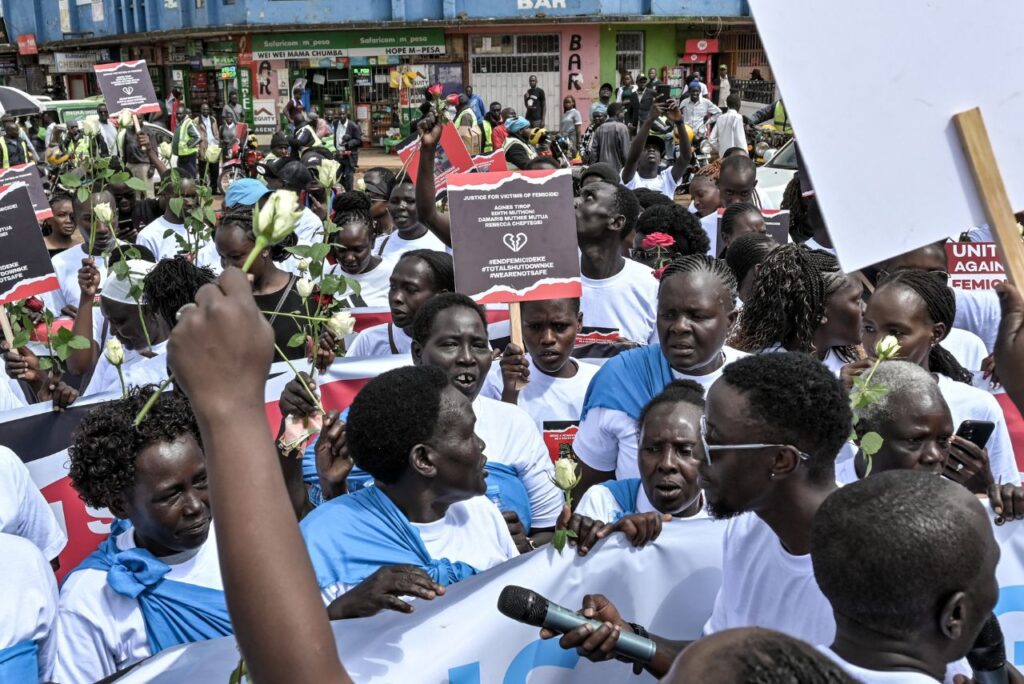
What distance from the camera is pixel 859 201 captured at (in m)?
2.16

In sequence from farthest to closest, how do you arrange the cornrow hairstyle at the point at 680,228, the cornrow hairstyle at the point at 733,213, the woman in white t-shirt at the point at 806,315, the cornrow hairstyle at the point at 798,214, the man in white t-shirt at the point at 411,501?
the cornrow hairstyle at the point at 798,214 < the cornrow hairstyle at the point at 680,228 < the cornrow hairstyle at the point at 733,213 < the woman in white t-shirt at the point at 806,315 < the man in white t-shirt at the point at 411,501

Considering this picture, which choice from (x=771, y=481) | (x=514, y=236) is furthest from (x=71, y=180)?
(x=771, y=481)

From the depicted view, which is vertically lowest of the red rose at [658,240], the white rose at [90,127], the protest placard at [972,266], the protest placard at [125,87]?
the protest placard at [972,266]

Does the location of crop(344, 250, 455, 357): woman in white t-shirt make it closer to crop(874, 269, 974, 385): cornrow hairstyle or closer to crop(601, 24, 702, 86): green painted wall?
crop(874, 269, 974, 385): cornrow hairstyle

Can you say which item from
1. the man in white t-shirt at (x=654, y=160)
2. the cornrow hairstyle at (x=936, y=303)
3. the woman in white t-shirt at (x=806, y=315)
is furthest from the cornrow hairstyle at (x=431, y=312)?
the man in white t-shirt at (x=654, y=160)

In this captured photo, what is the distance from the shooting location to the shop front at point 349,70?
32.8 m

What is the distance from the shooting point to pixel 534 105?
2656cm

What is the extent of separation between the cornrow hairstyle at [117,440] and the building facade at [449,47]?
96.6ft

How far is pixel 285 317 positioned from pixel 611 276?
1.66 m

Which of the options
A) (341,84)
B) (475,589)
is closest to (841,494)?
(475,589)

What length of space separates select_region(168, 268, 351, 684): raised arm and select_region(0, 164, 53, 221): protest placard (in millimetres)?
5122

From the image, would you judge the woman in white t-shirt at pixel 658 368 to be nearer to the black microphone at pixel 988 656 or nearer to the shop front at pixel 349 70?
the black microphone at pixel 988 656

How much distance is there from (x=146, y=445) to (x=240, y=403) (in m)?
1.59

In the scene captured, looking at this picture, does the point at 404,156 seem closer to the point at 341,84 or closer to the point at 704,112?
the point at 704,112
